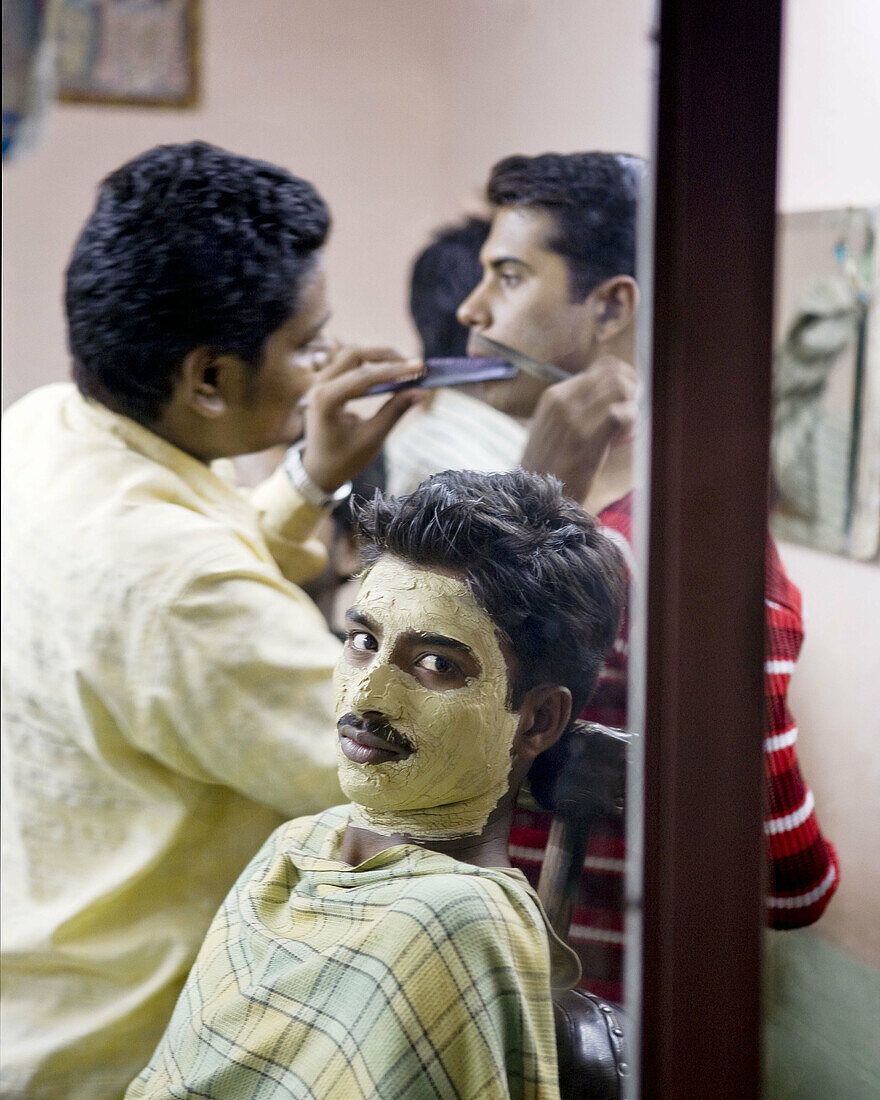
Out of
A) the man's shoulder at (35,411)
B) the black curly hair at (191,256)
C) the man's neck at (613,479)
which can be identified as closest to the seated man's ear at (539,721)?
the man's neck at (613,479)

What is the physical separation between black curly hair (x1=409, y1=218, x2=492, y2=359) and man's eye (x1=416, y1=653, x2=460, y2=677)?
256 mm

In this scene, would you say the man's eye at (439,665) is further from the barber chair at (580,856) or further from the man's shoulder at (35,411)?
the man's shoulder at (35,411)

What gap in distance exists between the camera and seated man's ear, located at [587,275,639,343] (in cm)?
81

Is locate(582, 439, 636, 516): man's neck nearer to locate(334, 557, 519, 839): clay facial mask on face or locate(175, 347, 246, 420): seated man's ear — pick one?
locate(334, 557, 519, 839): clay facial mask on face

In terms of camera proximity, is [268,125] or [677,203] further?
[268,125]

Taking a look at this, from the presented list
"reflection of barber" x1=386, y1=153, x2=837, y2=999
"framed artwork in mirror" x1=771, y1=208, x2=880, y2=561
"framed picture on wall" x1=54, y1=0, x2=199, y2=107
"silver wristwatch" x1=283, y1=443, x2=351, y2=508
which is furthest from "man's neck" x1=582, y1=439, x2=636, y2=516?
"framed picture on wall" x1=54, y1=0, x2=199, y2=107

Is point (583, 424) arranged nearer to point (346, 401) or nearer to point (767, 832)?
point (346, 401)

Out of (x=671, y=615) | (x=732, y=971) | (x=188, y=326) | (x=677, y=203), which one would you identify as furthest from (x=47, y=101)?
(x=732, y=971)

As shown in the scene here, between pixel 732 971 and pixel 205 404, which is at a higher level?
pixel 205 404

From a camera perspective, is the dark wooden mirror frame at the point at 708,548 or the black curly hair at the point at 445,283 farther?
Result: the black curly hair at the point at 445,283

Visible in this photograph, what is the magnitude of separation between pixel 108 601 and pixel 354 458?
226mm

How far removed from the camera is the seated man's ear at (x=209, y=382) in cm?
86

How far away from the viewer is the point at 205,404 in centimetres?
88

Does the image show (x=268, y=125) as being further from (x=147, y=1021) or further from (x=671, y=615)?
(x=147, y=1021)
